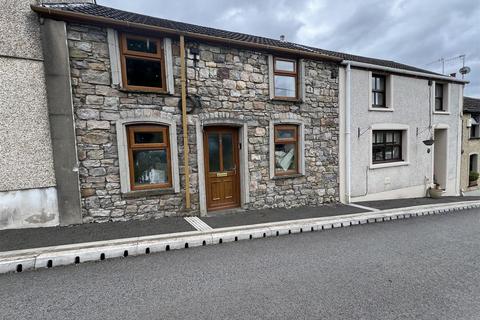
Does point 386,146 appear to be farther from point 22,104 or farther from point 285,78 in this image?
point 22,104

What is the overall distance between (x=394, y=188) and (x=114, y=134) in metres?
10.4

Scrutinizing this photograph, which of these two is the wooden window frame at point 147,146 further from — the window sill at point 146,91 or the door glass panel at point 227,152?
the door glass panel at point 227,152

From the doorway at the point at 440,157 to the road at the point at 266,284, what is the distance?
8.72 metres

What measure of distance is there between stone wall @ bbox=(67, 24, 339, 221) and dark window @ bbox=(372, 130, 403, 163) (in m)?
2.35

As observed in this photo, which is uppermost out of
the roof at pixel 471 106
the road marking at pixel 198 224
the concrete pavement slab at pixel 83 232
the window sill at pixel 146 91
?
the roof at pixel 471 106

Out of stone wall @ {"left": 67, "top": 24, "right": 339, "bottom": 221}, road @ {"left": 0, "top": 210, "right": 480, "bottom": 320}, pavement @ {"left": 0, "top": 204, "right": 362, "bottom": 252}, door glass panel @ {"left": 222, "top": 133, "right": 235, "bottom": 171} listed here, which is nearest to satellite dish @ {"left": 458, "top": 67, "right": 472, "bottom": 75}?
stone wall @ {"left": 67, "top": 24, "right": 339, "bottom": 221}

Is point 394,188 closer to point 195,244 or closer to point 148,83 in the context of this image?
point 195,244

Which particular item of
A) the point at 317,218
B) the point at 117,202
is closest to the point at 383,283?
the point at 317,218

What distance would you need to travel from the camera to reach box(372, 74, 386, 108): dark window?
8938 millimetres

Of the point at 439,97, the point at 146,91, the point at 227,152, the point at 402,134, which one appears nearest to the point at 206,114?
the point at 227,152

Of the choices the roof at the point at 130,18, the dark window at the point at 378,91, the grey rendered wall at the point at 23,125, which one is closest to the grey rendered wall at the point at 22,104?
the grey rendered wall at the point at 23,125

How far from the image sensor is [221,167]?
654cm

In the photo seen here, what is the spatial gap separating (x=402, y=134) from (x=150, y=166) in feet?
33.7

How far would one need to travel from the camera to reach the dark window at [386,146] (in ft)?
29.3
